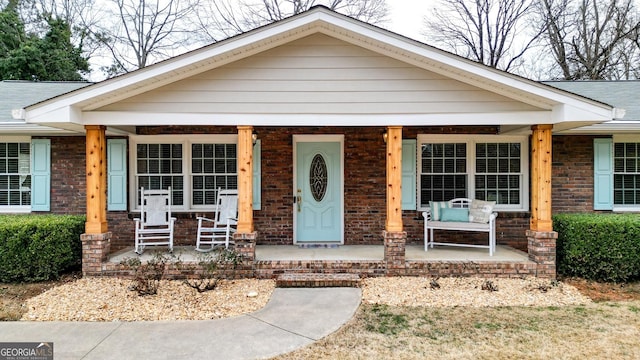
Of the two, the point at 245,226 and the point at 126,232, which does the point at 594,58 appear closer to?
the point at 245,226

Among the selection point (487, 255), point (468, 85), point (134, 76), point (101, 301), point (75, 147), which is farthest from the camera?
point (75, 147)

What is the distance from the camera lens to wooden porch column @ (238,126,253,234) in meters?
6.12

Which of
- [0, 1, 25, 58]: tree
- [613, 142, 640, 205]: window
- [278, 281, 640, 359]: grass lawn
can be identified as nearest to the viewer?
[278, 281, 640, 359]: grass lawn

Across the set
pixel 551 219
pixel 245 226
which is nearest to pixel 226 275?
pixel 245 226

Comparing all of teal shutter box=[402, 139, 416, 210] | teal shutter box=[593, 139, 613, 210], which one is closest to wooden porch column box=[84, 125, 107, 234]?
teal shutter box=[402, 139, 416, 210]

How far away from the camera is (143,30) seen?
19266mm

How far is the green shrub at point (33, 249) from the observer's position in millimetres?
5898

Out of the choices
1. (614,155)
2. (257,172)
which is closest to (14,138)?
(257,172)

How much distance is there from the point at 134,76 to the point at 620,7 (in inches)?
776

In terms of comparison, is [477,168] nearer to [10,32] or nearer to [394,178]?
[394,178]

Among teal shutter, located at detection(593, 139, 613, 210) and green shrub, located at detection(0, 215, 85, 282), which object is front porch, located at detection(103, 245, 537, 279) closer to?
green shrub, located at detection(0, 215, 85, 282)

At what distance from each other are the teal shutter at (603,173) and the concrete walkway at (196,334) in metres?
5.92

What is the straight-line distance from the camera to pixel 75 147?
782 cm

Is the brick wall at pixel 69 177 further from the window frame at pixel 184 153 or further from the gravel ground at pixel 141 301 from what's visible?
the gravel ground at pixel 141 301
